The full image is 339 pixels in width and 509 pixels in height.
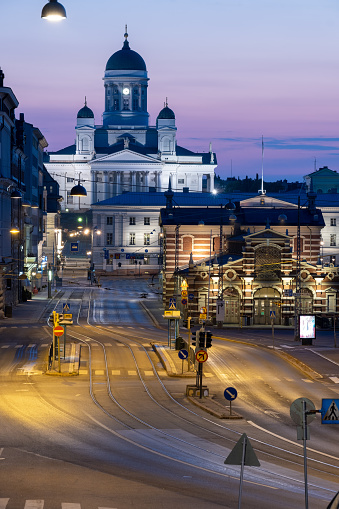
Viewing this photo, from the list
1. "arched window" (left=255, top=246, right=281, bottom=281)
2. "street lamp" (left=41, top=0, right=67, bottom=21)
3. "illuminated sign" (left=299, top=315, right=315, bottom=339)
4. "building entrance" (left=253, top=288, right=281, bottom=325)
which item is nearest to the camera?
"street lamp" (left=41, top=0, right=67, bottom=21)

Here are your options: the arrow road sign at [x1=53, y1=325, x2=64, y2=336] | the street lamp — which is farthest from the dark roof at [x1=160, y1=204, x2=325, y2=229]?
the street lamp

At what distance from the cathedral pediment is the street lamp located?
179 m

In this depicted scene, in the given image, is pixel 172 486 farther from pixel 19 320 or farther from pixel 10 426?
pixel 19 320

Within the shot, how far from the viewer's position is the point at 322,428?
126 ft

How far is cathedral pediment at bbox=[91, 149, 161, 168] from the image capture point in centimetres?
19800

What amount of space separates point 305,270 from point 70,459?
59.7m

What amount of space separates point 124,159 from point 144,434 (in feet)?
544

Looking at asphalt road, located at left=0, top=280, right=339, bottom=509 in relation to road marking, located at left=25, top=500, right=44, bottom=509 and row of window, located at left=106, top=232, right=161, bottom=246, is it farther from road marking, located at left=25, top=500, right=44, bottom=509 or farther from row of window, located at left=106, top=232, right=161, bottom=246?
row of window, located at left=106, top=232, right=161, bottom=246

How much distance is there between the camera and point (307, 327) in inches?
2680

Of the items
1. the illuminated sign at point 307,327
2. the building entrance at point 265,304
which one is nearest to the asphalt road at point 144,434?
the illuminated sign at point 307,327

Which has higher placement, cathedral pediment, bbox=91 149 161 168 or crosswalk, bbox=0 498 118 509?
cathedral pediment, bbox=91 149 161 168

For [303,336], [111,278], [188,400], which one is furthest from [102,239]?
[188,400]

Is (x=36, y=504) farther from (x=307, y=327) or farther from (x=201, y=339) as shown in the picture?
(x=307, y=327)

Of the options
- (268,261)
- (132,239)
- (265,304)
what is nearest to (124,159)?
(132,239)
